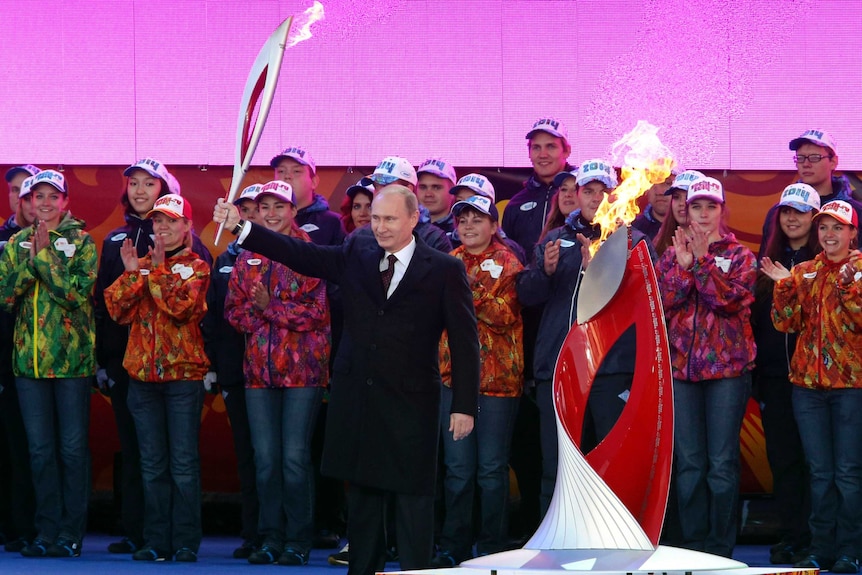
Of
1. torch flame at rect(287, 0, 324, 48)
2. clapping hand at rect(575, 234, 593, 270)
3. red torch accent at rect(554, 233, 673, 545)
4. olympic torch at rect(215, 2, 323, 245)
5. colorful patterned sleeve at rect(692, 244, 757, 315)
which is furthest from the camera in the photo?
colorful patterned sleeve at rect(692, 244, 757, 315)

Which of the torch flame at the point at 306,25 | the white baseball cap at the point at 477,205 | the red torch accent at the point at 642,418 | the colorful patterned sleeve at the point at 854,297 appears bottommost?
the red torch accent at the point at 642,418

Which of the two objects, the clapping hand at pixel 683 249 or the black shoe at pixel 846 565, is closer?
the black shoe at pixel 846 565

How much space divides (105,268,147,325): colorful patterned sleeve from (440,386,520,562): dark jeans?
5.24 feet

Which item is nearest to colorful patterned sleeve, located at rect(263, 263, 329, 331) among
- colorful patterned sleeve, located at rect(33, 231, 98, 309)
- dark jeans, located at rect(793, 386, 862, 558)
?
colorful patterned sleeve, located at rect(33, 231, 98, 309)

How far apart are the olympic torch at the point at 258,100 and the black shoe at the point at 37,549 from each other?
2543mm

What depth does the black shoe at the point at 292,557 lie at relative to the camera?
612 centimetres

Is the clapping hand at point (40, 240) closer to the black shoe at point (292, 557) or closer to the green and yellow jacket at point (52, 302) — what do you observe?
the green and yellow jacket at point (52, 302)

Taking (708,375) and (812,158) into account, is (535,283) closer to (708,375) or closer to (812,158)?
(708,375)

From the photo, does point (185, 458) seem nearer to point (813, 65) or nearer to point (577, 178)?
point (577, 178)

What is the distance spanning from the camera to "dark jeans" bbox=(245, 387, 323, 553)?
6203mm

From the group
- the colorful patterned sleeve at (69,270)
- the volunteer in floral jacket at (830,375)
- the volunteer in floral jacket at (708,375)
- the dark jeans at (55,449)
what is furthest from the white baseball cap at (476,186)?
the dark jeans at (55,449)

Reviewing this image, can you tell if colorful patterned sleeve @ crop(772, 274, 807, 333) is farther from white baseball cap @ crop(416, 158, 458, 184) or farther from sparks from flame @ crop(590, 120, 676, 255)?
white baseball cap @ crop(416, 158, 458, 184)

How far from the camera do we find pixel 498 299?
6.23m

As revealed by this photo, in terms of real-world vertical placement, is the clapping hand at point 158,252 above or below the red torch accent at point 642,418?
above
